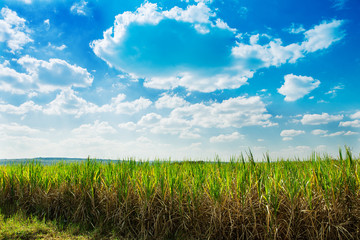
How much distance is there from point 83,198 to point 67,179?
0.74 metres

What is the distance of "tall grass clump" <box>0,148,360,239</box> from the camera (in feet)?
10.2

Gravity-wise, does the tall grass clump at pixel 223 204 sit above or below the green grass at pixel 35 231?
above

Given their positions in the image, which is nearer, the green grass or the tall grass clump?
the tall grass clump

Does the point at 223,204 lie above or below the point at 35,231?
above

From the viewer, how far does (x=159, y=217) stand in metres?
3.67

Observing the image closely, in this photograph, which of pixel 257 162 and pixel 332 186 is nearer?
pixel 332 186

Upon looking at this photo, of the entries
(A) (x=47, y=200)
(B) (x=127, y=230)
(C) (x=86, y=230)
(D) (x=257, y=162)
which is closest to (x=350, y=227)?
(D) (x=257, y=162)

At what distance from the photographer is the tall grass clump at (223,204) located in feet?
10.2

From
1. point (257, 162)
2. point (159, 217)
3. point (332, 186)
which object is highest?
point (257, 162)

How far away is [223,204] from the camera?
327cm

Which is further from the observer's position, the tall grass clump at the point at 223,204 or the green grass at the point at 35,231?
the green grass at the point at 35,231

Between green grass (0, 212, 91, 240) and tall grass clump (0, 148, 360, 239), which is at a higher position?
tall grass clump (0, 148, 360, 239)

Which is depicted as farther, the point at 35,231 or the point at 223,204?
the point at 35,231

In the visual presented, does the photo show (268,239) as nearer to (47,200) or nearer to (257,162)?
(257,162)
